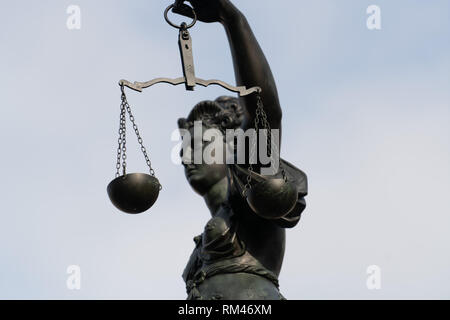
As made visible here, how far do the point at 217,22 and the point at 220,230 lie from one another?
1655mm

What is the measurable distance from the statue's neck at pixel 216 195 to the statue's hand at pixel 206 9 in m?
1.66

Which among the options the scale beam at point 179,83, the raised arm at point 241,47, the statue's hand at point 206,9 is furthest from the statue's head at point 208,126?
the scale beam at point 179,83

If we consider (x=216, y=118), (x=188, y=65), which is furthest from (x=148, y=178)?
(x=216, y=118)

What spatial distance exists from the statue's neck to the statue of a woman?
0.65ft

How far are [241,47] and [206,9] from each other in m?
0.40

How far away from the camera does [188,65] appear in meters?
12.4

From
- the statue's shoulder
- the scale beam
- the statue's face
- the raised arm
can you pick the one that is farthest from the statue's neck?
the scale beam

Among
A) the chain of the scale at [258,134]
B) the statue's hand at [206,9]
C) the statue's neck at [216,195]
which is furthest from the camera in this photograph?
the statue's neck at [216,195]

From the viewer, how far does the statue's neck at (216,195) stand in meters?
14.0

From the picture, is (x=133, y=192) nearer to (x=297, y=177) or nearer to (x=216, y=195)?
(x=297, y=177)

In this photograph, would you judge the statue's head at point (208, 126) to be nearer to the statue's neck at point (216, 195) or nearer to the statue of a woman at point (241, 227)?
the statue's neck at point (216, 195)

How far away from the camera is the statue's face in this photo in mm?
14031

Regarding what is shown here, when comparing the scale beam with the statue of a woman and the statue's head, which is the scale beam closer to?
the statue of a woman
